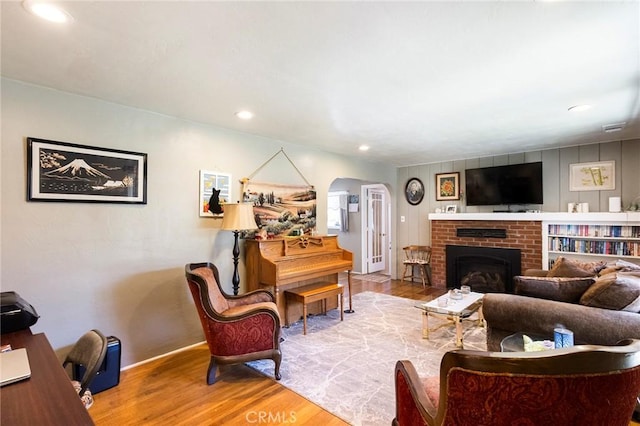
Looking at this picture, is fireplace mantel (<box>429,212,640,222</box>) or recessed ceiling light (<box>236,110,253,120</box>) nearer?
recessed ceiling light (<box>236,110,253,120</box>)

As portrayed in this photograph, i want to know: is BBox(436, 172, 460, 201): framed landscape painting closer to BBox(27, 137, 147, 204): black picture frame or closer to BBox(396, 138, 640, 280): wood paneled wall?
BBox(396, 138, 640, 280): wood paneled wall

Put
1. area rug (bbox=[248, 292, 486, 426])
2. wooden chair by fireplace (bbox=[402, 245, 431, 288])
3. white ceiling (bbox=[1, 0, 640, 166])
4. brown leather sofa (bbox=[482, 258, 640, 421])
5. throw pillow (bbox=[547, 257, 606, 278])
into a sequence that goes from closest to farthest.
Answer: white ceiling (bbox=[1, 0, 640, 166]) → brown leather sofa (bbox=[482, 258, 640, 421]) → area rug (bbox=[248, 292, 486, 426]) → throw pillow (bbox=[547, 257, 606, 278]) → wooden chair by fireplace (bbox=[402, 245, 431, 288])

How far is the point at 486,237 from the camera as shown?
5.29 metres

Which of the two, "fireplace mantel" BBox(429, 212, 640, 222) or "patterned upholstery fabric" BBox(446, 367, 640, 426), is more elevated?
"fireplace mantel" BBox(429, 212, 640, 222)

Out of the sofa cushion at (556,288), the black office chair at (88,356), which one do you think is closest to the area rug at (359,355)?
the sofa cushion at (556,288)

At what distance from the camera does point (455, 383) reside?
3.39 ft

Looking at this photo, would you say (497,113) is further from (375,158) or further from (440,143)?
(375,158)

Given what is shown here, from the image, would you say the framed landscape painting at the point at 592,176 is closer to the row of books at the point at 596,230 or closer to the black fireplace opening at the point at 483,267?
the row of books at the point at 596,230

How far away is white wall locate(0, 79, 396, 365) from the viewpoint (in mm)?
2332

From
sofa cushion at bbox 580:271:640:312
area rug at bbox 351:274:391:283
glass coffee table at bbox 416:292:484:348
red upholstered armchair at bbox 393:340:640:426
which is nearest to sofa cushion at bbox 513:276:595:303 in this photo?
sofa cushion at bbox 580:271:640:312

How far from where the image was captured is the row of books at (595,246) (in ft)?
13.6

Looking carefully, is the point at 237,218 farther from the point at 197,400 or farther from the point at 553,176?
the point at 553,176

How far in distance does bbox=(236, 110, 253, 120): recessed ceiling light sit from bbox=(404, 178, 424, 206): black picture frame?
4.12 meters

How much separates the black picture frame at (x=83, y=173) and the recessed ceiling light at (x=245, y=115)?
1.00 meters
